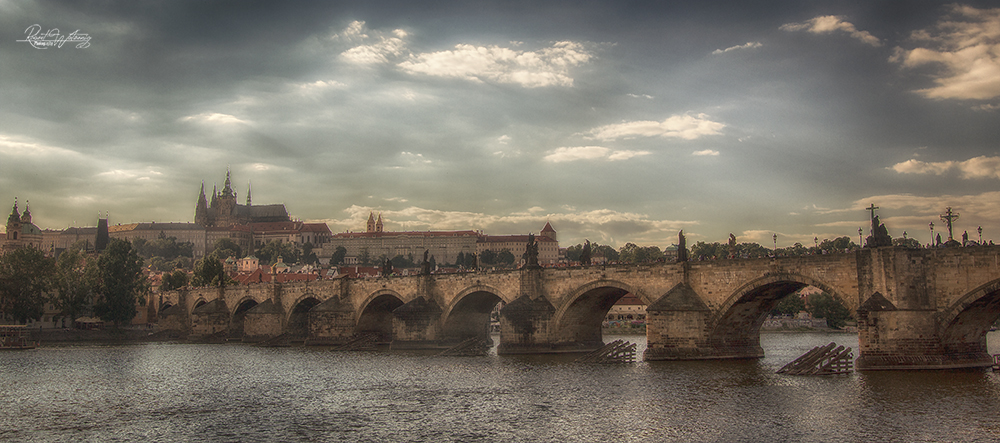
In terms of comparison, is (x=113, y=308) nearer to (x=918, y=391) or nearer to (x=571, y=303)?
(x=571, y=303)

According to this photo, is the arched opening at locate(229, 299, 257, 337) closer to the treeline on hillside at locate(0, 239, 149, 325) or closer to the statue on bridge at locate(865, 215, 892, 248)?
the treeline on hillside at locate(0, 239, 149, 325)

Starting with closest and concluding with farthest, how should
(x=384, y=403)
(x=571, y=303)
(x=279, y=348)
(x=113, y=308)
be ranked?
(x=384, y=403)
(x=571, y=303)
(x=279, y=348)
(x=113, y=308)

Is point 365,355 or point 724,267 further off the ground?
point 724,267

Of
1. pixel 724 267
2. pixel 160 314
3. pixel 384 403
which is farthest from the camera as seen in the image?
pixel 160 314

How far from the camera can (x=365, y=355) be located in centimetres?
5466

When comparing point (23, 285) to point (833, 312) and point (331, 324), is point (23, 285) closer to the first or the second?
point (331, 324)

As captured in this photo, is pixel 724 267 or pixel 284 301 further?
pixel 284 301

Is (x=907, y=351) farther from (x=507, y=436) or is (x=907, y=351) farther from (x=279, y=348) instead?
(x=279, y=348)

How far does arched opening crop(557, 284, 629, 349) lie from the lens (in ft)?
150

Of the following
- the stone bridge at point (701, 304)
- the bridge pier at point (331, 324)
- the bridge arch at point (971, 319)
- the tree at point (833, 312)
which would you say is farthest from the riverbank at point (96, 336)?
the tree at point (833, 312)

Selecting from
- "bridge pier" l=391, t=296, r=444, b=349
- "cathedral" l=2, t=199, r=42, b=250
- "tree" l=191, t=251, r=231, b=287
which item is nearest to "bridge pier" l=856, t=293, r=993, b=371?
→ "bridge pier" l=391, t=296, r=444, b=349

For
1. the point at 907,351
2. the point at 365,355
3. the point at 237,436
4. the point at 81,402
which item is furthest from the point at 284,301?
the point at 907,351

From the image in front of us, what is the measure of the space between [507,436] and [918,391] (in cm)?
1519

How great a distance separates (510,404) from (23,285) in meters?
71.9
